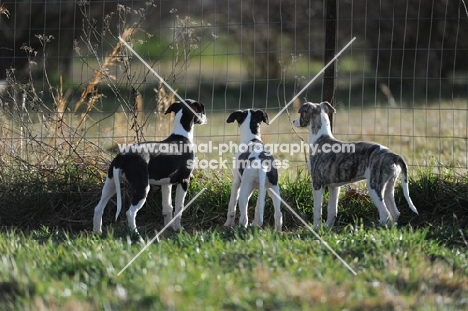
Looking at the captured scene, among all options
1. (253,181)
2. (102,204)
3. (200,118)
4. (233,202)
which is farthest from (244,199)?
(102,204)

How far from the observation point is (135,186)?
7.59 m

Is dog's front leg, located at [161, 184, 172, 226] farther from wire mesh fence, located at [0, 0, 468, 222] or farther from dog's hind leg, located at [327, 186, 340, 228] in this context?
dog's hind leg, located at [327, 186, 340, 228]

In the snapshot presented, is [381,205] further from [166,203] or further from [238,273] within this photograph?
[238,273]

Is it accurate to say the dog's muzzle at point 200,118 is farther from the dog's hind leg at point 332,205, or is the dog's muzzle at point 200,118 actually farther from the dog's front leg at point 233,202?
the dog's hind leg at point 332,205

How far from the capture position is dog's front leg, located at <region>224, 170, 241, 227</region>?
7.96 meters

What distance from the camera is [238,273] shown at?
5.46m

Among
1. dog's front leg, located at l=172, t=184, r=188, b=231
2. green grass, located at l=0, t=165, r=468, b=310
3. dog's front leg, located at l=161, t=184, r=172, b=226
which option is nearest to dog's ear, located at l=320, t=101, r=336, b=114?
green grass, located at l=0, t=165, r=468, b=310

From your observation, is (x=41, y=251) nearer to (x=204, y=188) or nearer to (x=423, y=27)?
(x=204, y=188)

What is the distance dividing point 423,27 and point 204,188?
45.0ft

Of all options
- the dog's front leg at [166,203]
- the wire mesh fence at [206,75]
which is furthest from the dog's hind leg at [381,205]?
the dog's front leg at [166,203]

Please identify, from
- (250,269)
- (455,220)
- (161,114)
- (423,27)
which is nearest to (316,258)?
(250,269)

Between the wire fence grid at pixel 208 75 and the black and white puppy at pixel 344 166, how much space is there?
0.59 meters

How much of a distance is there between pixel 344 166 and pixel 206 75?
17824 mm

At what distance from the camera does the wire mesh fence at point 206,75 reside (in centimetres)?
882
